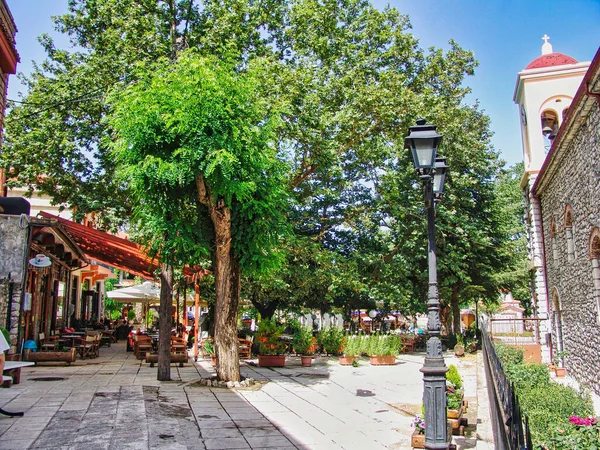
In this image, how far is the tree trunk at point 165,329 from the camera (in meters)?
11.8

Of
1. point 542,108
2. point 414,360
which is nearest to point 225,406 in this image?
point 414,360

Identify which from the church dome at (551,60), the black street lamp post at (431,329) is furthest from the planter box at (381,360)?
the church dome at (551,60)

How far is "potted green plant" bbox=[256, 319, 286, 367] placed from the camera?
15984mm

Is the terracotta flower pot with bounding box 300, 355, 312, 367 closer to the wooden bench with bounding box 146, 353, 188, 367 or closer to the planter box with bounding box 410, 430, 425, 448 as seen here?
the wooden bench with bounding box 146, 353, 188, 367

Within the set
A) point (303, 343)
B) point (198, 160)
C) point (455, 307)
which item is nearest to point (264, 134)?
point (198, 160)

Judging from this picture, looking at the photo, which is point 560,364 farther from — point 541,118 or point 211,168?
point 211,168

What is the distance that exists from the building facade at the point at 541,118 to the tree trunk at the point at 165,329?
14669 mm

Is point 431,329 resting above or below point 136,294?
below

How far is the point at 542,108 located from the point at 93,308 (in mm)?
26547

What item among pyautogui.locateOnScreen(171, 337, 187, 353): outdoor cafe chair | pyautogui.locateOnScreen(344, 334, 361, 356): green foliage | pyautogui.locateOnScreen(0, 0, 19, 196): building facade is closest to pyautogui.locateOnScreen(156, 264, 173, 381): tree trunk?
pyautogui.locateOnScreen(171, 337, 187, 353): outdoor cafe chair

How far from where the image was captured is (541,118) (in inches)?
830

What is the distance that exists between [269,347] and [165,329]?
4.68 m

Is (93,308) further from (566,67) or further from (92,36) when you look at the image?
(566,67)

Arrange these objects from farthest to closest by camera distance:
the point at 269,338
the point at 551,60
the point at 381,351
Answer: the point at 551,60, the point at 381,351, the point at 269,338
